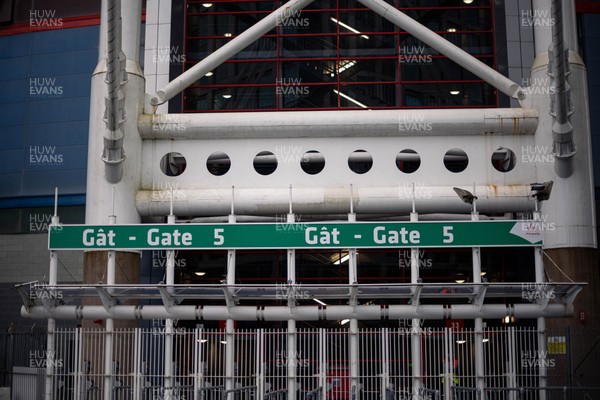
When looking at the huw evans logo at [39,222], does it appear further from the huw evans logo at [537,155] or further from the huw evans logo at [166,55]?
the huw evans logo at [537,155]

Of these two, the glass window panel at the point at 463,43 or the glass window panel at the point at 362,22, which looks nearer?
the glass window panel at the point at 463,43

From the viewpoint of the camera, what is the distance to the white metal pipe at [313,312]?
24578 mm

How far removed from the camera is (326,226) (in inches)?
973

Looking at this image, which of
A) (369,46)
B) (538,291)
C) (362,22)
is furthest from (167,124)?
(538,291)

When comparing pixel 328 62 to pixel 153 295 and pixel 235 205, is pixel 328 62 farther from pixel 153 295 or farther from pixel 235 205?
pixel 153 295

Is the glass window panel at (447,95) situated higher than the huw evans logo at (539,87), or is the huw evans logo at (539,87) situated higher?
the glass window panel at (447,95)

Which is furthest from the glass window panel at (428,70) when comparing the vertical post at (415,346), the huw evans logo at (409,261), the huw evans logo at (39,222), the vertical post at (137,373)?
the vertical post at (137,373)

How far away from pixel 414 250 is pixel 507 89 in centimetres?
848

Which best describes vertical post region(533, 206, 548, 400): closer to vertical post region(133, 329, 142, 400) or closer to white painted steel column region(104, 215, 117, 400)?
vertical post region(133, 329, 142, 400)

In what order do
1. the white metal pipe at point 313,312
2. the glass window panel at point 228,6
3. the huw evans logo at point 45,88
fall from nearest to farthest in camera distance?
1. the white metal pipe at point 313,312
2. the glass window panel at point 228,6
3. the huw evans logo at point 45,88

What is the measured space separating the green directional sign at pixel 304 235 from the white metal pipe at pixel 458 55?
7300 millimetres

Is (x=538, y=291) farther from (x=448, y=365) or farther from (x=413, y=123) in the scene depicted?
(x=413, y=123)

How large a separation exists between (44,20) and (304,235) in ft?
65.8

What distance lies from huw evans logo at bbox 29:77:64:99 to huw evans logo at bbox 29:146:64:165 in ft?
7.77
